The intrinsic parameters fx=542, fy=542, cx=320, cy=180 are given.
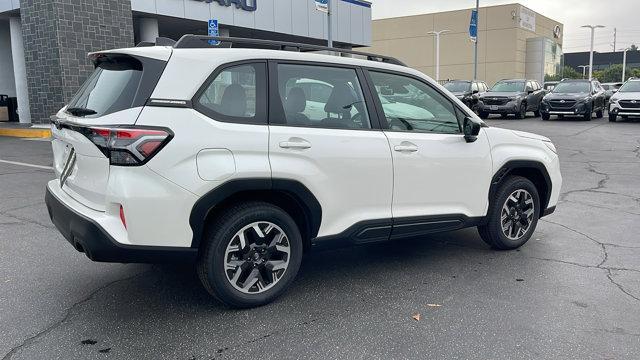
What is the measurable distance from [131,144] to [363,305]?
6.39ft

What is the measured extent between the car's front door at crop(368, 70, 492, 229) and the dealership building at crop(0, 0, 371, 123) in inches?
578

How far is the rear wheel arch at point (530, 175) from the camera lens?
16.2 ft

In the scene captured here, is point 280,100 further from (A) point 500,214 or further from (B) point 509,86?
(B) point 509,86

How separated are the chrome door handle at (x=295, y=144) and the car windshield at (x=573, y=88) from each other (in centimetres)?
2191

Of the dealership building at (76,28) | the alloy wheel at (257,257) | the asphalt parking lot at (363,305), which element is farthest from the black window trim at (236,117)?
the dealership building at (76,28)

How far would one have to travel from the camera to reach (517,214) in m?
5.20

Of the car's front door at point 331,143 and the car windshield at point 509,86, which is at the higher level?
the car windshield at point 509,86

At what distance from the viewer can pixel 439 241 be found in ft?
18.3

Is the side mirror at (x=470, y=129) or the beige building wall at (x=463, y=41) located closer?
the side mirror at (x=470, y=129)

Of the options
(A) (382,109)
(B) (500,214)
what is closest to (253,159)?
(A) (382,109)

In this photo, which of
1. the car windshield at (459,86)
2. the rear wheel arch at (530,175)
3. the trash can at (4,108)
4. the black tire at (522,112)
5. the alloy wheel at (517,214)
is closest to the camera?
the rear wheel arch at (530,175)

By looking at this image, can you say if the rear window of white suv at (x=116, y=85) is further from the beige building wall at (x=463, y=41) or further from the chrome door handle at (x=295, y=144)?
the beige building wall at (x=463, y=41)

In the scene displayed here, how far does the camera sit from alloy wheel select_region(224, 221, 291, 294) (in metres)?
3.69

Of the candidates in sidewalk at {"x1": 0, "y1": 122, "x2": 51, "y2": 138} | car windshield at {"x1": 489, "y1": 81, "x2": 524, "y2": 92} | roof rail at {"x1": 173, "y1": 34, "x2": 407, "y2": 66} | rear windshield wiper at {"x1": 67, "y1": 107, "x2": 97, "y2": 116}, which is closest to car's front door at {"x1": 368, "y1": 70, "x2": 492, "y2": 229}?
roof rail at {"x1": 173, "y1": 34, "x2": 407, "y2": 66}
